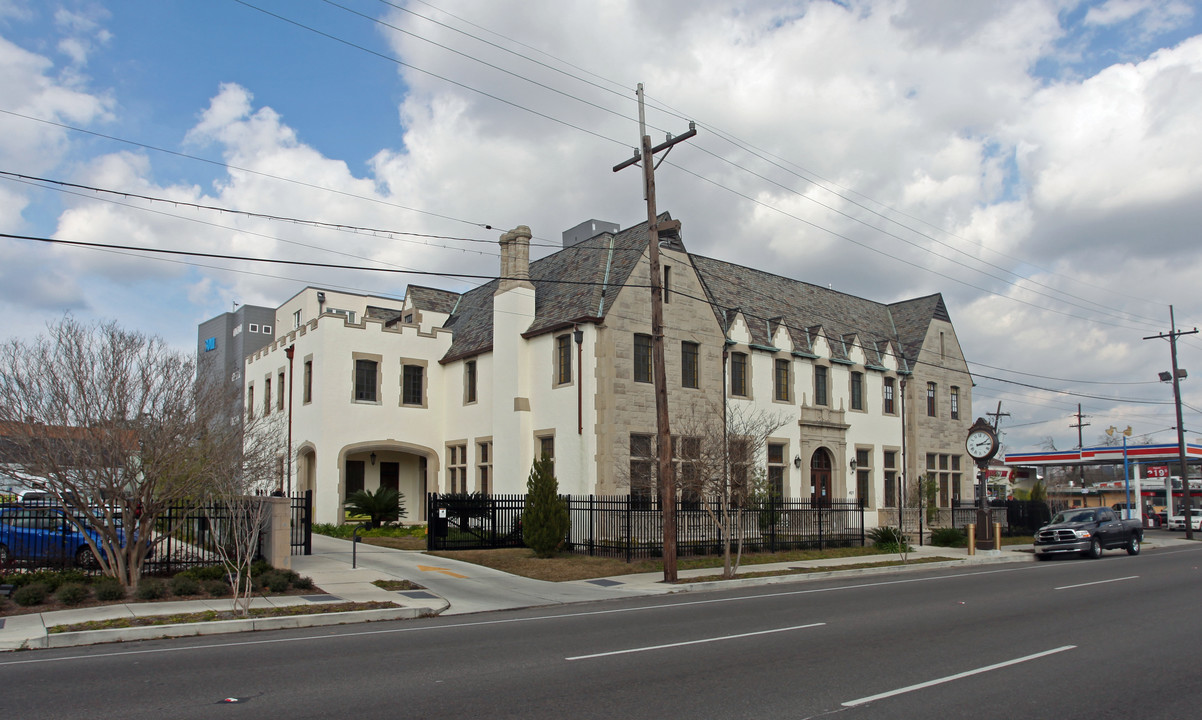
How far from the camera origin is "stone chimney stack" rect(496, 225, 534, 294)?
3047 centimetres

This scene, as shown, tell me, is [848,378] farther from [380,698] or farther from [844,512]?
[380,698]

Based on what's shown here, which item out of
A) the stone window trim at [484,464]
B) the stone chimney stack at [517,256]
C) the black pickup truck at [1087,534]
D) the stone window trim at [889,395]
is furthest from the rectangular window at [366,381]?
the black pickup truck at [1087,534]

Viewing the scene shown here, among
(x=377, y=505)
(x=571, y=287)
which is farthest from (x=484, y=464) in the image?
(x=571, y=287)

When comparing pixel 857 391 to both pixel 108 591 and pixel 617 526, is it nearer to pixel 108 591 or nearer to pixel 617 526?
pixel 617 526

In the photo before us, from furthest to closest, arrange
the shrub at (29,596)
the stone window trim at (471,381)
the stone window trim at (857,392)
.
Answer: the stone window trim at (857,392), the stone window trim at (471,381), the shrub at (29,596)

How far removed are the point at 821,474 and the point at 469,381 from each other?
49.4 ft

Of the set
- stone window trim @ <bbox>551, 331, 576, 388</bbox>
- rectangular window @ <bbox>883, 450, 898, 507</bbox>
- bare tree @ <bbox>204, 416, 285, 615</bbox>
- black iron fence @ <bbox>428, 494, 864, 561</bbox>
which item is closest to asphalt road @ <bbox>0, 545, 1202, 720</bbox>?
bare tree @ <bbox>204, 416, 285, 615</bbox>

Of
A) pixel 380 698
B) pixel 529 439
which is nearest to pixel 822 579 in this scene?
pixel 529 439

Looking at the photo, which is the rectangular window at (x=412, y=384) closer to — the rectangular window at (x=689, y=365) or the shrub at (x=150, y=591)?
the rectangular window at (x=689, y=365)

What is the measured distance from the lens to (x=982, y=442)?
103 feet

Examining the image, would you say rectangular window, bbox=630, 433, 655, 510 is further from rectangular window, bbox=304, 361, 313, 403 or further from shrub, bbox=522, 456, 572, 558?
rectangular window, bbox=304, 361, 313, 403

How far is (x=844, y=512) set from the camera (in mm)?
29938

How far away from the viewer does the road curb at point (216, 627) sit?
1141cm

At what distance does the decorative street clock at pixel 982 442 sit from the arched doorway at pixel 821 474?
5.91 meters
